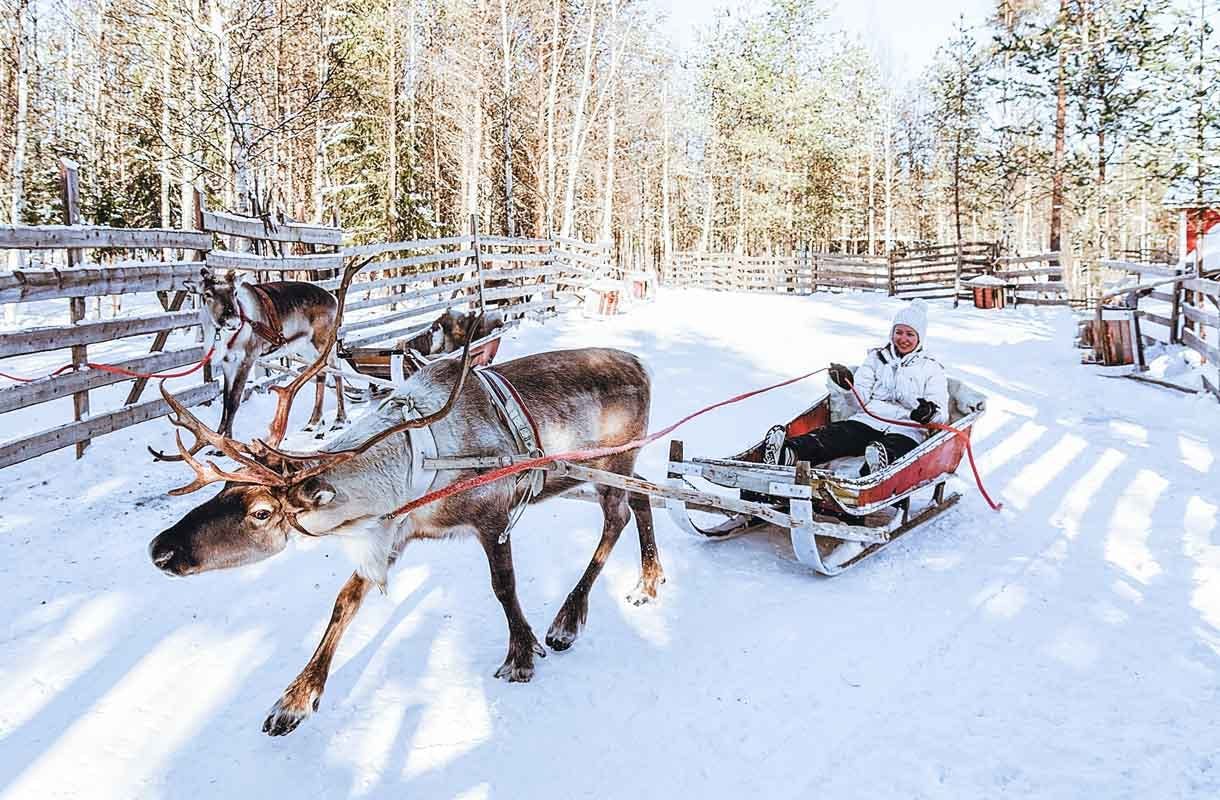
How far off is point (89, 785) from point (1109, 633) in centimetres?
405

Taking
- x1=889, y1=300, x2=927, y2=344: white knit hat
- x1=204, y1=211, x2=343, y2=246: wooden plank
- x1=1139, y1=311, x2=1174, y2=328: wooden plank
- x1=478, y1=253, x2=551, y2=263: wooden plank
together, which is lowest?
x1=1139, y1=311, x2=1174, y2=328: wooden plank

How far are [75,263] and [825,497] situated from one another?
19.0 feet

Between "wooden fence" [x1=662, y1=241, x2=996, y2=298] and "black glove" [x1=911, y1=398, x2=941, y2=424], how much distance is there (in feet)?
59.0

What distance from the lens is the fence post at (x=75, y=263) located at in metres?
6.23

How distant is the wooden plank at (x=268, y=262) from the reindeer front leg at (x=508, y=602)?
4.97 metres

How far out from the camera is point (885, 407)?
17.7ft

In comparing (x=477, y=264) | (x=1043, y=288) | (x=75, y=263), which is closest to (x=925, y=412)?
(x=75, y=263)

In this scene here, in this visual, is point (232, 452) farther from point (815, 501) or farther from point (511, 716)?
point (815, 501)

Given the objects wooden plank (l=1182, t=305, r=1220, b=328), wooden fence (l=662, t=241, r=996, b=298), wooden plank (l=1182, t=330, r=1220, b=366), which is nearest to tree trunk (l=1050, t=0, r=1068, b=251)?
wooden fence (l=662, t=241, r=996, b=298)

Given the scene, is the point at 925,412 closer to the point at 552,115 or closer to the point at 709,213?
the point at 552,115

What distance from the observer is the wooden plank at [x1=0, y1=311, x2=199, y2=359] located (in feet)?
18.2

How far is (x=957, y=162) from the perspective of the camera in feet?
103

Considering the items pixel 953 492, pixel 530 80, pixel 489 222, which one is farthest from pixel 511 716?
pixel 489 222

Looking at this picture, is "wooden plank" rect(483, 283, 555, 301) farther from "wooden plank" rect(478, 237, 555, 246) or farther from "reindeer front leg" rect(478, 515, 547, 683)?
"reindeer front leg" rect(478, 515, 547, 683)
